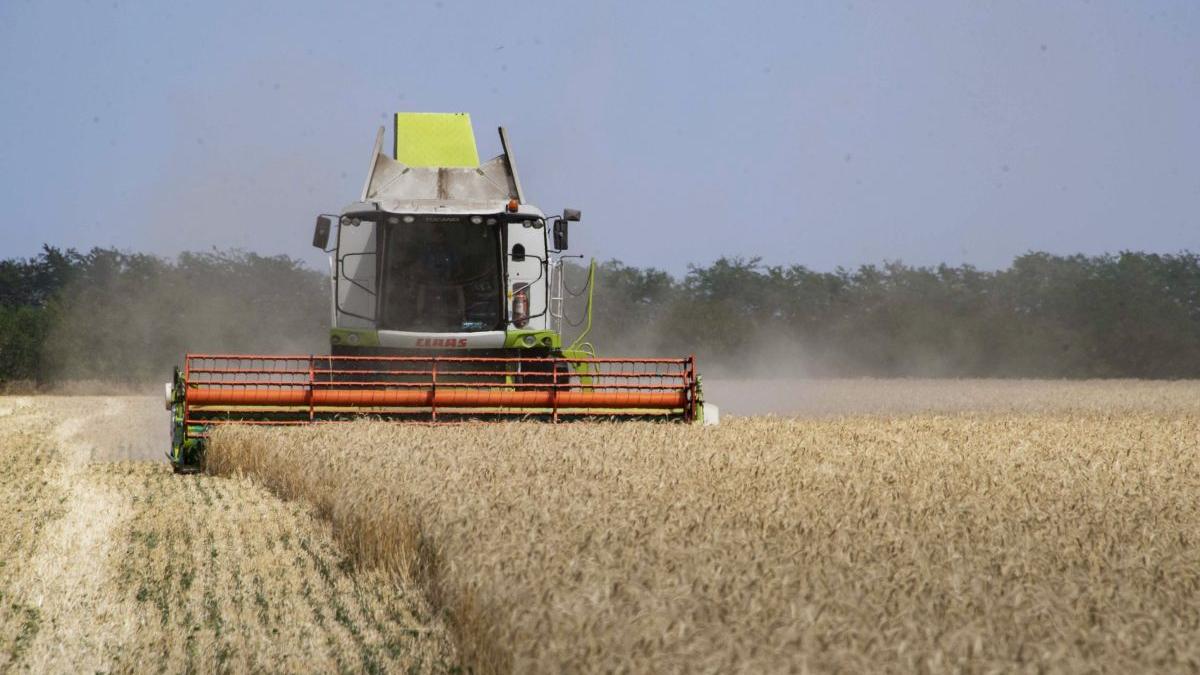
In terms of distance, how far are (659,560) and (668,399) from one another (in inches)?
310

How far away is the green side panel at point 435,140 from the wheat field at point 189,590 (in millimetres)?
4715

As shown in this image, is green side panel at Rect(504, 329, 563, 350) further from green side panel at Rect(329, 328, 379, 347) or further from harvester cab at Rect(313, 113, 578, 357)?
green side panel at Rect(329, 328, 379, 347)

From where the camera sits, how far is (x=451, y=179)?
13.9 m

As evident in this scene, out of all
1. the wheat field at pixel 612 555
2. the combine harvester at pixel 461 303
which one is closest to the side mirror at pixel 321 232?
the combine harvester at pixel 461 303

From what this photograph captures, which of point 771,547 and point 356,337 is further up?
point 356,337

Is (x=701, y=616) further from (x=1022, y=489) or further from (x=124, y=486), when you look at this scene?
(x=124, y=486)

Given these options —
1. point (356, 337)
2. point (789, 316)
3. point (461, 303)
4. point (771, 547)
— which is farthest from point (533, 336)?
point (789, 316)

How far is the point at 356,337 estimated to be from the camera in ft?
42.7

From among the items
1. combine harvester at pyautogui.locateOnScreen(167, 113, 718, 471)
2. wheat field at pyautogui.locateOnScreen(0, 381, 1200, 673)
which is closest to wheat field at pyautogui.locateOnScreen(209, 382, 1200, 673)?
wheat field at pyautogui.locateOnScreen(0, 381, 1200, 673)

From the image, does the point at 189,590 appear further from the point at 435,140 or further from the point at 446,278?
the point at 435,140

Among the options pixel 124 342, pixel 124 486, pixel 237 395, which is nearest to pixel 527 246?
pixel 237 395

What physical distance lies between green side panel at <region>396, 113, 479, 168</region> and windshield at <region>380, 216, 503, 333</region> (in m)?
1.45

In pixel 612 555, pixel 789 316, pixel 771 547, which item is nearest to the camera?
pixel 612 555

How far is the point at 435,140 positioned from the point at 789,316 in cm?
2880
